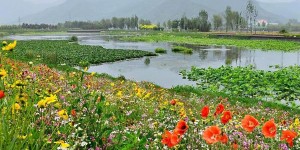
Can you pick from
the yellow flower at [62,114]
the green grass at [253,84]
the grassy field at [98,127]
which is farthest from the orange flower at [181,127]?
the green grass at [253,84]

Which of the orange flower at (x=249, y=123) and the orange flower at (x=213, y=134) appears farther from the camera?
the orange flower at (x=249, y=123)

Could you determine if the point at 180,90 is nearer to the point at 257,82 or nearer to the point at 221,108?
the point at 257,82

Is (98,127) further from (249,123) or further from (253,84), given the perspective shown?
(253,84)

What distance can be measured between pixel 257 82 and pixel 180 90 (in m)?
5.53

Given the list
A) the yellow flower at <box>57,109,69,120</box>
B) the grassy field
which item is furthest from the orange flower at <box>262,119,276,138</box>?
the yellow flower at <box>57,109,69,120</box>

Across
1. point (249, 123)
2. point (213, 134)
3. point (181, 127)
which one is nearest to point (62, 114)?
point (181, 127)

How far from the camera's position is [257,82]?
20750 mm

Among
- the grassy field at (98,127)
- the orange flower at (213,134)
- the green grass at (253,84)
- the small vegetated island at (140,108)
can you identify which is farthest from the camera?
the green grass at (253,84)

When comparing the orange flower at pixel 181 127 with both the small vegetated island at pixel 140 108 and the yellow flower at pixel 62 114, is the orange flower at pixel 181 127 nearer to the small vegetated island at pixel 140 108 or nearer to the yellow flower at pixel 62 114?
the small vegetated island at pixel 140 108

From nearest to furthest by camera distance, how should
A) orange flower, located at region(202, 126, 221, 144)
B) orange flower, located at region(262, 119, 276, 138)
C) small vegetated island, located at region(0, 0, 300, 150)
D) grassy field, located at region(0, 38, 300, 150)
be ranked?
orange flower, located at region(202, 126, 221, 144), orange flower, located at region(262, 119, 276, 138), grassy field, located at region(0, 38, 300, 150), small vegetated island, located at region(0, 0, 300, 150)

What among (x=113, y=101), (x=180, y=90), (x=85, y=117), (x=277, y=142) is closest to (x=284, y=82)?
(x=180, y=90)

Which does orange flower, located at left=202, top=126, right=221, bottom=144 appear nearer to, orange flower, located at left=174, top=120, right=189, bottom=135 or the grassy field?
the grassy field

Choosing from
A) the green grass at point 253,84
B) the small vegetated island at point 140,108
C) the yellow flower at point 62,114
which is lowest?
the green grass at point 253,84

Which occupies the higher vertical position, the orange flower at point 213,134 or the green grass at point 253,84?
the orange flower at point 213,134
